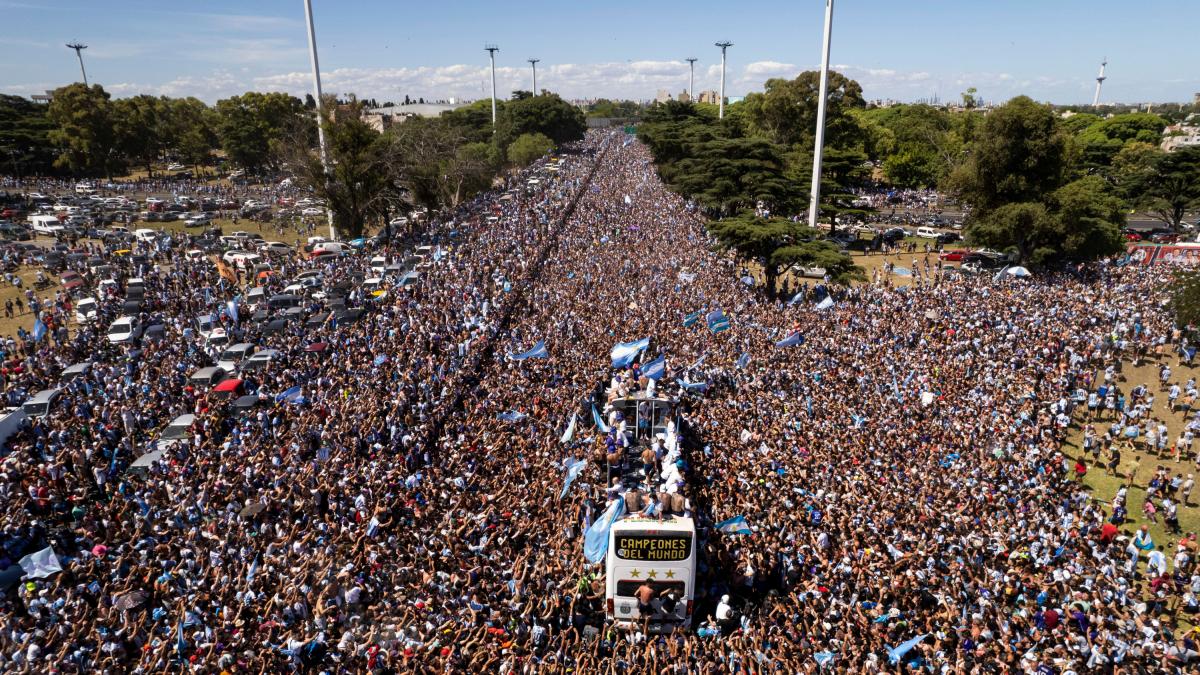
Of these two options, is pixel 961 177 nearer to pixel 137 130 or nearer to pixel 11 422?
pixel 11 422

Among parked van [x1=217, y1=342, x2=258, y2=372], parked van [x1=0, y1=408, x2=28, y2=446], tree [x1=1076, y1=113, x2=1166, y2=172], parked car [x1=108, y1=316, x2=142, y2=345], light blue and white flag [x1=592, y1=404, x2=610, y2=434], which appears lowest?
light blue and white flag [x1=592, y1=404, x2=610, y2=434]

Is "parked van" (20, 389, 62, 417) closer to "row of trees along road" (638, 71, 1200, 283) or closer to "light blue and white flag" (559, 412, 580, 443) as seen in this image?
"light blue and white flag" (559, 412, 580, 443)

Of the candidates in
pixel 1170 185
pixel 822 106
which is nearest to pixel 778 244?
pixel 822 106

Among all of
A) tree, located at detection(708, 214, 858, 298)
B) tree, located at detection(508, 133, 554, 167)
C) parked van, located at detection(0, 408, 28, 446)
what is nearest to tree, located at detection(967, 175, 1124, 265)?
tree, located at detection(708, 214, 858, 298)

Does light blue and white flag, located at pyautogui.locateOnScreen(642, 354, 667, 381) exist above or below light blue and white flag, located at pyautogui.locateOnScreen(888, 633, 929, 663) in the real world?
above

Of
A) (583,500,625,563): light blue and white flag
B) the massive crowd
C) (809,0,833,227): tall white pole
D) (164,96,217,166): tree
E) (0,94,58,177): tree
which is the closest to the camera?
the massive crowd

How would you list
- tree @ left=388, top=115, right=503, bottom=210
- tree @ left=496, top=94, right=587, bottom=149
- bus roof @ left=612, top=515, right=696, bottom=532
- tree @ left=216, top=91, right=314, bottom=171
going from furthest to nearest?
tree @ left=496, top=94, right=587, bottom=149 < tree @ left=216, top=91, right=314, bottom=171 < tree @ left=388, top=115, right=503, bottom=210 < bus roof @ left=612, top=515, right=696, bottom=532

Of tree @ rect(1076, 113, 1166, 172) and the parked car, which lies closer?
the parked car

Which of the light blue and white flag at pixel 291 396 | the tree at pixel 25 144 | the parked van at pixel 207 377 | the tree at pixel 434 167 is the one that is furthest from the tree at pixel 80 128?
the light blue and white flag at pixel 291 396
